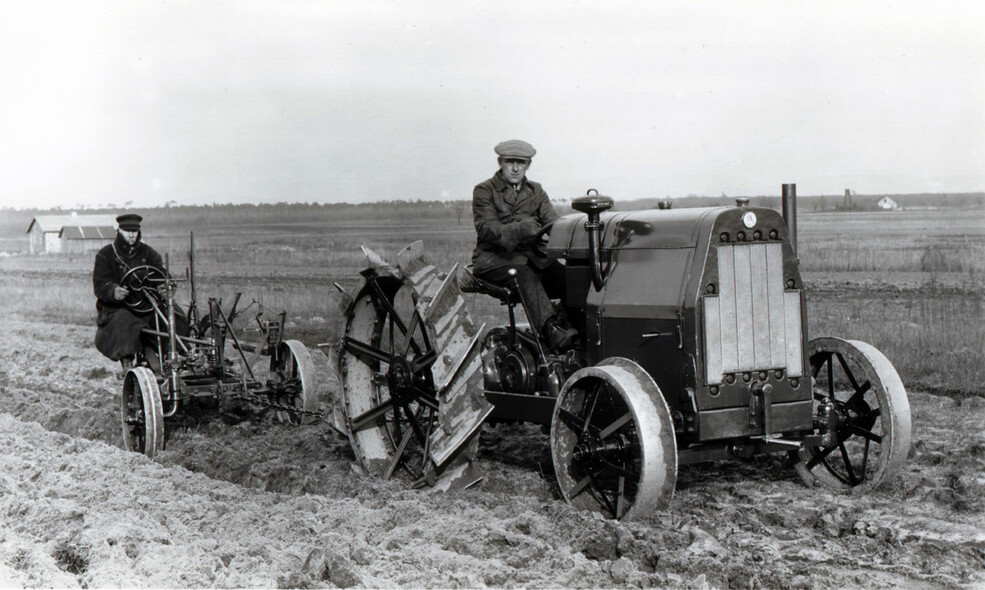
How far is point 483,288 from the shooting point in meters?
6.99

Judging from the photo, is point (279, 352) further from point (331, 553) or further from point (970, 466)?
point (970, 466)

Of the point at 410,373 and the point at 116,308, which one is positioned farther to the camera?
the point at 116,308

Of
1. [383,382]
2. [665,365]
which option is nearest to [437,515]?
[665,365]

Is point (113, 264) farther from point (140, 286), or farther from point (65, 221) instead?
point (65, 221)

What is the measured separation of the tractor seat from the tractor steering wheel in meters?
3.34

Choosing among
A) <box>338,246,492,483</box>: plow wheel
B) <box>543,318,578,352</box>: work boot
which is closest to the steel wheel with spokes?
<box>338,246,492,483</box>: plow wheel

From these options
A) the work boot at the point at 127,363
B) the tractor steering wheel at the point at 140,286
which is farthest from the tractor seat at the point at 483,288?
the work boot at the point at 127,363

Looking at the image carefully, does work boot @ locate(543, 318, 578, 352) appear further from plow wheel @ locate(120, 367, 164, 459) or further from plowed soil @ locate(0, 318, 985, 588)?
plow wheel @ locate(120, 367, 164, 459)

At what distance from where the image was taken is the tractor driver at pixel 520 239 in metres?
6.43

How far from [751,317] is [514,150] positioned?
7.12 ft

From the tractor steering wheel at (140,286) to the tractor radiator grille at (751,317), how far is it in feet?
17.8

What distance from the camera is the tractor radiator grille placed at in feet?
18.2

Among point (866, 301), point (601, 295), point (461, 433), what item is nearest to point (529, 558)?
point (461, 433)

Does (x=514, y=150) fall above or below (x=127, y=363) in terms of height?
above
